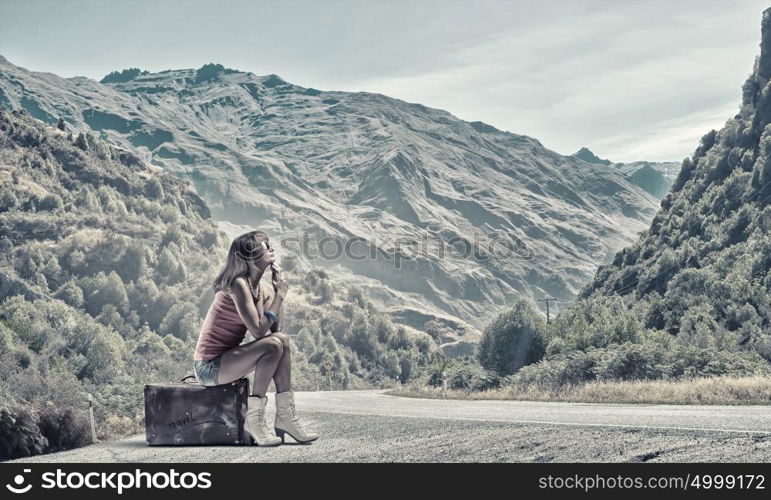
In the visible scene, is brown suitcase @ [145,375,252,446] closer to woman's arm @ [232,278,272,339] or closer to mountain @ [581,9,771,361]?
woman's arm @ [232,278,272,339]

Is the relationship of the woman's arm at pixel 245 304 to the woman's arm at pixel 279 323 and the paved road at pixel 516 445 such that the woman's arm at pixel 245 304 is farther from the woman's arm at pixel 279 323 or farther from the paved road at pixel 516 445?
the paved road at pixel 516 445

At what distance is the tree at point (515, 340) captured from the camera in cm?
5925

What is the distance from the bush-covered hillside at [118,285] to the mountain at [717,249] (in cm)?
3959

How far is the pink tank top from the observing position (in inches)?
367

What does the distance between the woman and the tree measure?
50.0 m

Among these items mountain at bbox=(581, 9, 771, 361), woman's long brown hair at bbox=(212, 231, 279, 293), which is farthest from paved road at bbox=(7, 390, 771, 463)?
mountain at bbox=(581, 9, 771, 361)

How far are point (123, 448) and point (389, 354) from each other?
125736 millimetres

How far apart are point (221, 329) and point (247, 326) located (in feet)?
1.61

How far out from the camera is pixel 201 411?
9797 mm

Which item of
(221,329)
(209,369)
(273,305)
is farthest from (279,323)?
(209,369)

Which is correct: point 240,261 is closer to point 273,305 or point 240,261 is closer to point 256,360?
point 273,305

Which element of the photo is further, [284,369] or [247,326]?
[284,369]

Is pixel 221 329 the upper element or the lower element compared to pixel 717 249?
lower
